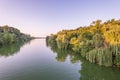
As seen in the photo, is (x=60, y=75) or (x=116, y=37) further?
(x=116, y=37)

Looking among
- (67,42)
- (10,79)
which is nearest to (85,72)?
(10,79)

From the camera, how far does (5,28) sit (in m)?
133

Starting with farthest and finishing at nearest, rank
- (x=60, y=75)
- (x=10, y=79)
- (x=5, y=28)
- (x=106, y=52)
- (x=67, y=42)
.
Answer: (x=5, y=28) < (x=67, y=42) < (x=106, y=52) < (x=60, y=75) < (x=10, y=79)

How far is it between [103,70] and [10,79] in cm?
1499

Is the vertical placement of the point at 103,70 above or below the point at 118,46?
below

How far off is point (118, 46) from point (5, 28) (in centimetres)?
11969

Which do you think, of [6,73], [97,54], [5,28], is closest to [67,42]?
[97,54]

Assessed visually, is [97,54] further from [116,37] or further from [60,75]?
[60,75]

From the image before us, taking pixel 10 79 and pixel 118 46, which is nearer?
pixel 10 79

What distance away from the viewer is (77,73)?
27203mm

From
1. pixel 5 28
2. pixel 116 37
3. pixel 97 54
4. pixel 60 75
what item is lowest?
pixel 60 75

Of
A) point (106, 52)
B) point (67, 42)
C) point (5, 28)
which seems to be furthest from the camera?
point (5, 28)

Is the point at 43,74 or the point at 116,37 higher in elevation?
the point at 116,37

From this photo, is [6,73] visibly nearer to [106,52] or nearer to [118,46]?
[106,52]
